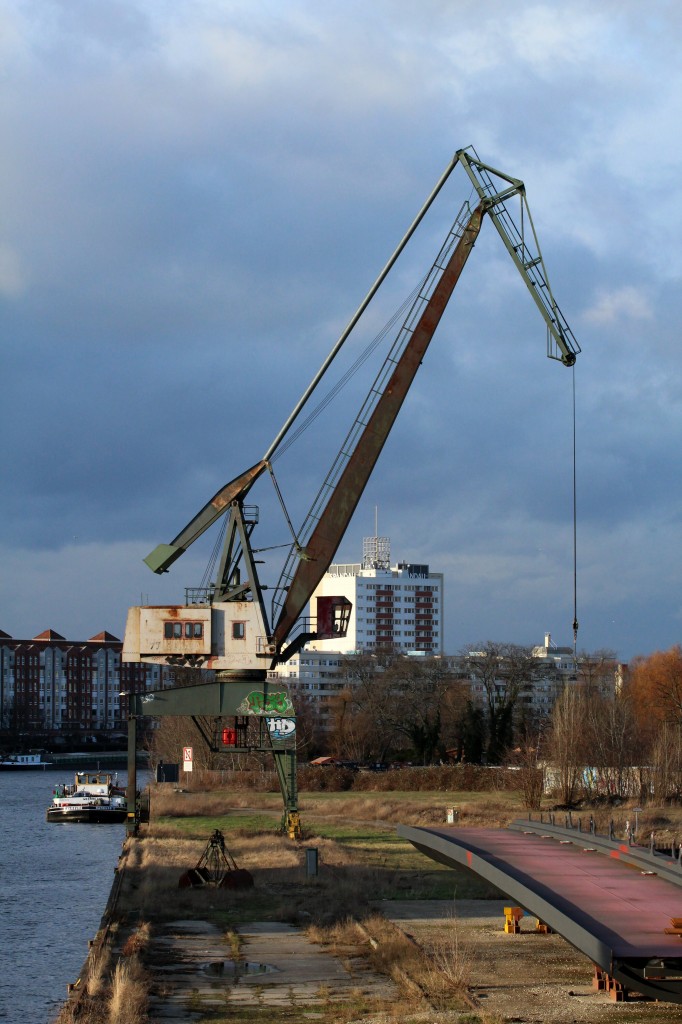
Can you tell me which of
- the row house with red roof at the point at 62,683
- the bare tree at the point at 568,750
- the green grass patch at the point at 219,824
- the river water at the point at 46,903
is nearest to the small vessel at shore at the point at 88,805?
the river water at the point at 46,903

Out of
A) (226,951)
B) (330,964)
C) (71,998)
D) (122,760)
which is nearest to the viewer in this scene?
(71,998)

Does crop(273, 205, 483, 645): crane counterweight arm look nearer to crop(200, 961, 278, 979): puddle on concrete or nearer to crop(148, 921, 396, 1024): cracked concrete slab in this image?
crop(148, 921, 396, 1024): cracked concrete slab

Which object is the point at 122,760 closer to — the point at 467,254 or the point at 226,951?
the point at 467,254

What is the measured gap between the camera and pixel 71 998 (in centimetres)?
1539

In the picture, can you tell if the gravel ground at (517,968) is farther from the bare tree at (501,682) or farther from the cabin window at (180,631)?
the bare tree at (501,682)

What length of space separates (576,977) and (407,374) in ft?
68.9

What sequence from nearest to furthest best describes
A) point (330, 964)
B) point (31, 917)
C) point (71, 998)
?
1. point (71, 998)
2. point (330, 964)
3. point (31, 917)

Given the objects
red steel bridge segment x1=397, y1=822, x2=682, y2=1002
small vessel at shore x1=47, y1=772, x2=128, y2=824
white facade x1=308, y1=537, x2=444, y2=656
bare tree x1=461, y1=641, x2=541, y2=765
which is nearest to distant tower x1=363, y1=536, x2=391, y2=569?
white facade x1=308, y1=537, x2=444, y2=656

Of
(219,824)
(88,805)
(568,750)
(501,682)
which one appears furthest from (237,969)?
(501,682)

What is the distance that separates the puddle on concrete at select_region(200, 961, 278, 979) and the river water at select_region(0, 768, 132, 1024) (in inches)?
86.7

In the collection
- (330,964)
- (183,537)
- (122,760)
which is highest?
(183,537)

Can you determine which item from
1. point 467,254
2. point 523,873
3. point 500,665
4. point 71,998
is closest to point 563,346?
point 467,254

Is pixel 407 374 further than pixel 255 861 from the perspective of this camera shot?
Yes

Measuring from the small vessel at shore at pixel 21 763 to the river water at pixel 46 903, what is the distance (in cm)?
5764
